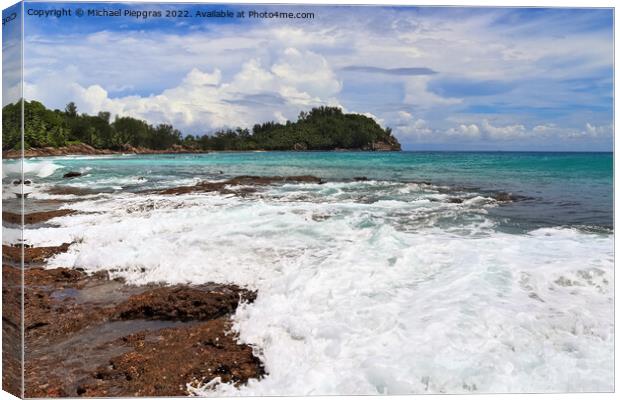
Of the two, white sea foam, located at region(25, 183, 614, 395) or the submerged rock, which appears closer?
white sea foam, located at region(25, 183, 614, 395)

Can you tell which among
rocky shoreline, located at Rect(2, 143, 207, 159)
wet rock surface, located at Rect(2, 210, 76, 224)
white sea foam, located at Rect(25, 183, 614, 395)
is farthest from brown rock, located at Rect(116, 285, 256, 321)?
rocky shoreline, located at Rect(2, 143, 207, 159)

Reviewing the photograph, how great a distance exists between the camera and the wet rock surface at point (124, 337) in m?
4.15

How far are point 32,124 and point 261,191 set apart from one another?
205cm

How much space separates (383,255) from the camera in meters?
4.96

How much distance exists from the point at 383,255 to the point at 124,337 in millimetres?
2281

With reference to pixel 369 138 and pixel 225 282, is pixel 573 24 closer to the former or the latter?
pixel 369 138

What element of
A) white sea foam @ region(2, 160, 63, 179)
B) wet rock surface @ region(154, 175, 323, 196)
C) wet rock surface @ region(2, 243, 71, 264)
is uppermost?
white sea foam @ region(2, 160, 63, 179)

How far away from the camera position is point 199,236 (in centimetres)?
521

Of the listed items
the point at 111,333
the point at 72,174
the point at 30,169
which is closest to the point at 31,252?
the point at 30,169

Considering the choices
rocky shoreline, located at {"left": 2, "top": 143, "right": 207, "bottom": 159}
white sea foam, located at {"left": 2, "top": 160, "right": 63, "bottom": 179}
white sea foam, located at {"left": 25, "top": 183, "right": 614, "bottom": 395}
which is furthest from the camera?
rocky shoreline, located at {"left": 2, "top": 143, "right": 207, "bottom": 159}

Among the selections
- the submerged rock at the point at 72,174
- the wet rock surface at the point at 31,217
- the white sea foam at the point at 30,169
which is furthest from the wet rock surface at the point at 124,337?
the submerged rock at the point at 72,174

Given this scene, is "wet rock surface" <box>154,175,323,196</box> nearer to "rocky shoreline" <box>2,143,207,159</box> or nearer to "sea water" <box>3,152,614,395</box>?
"sea water" <box>3,152,614,395</box>

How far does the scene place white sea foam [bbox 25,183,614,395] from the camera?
429 cm

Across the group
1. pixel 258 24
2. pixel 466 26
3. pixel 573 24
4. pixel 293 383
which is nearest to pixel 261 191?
pixel 258 24
